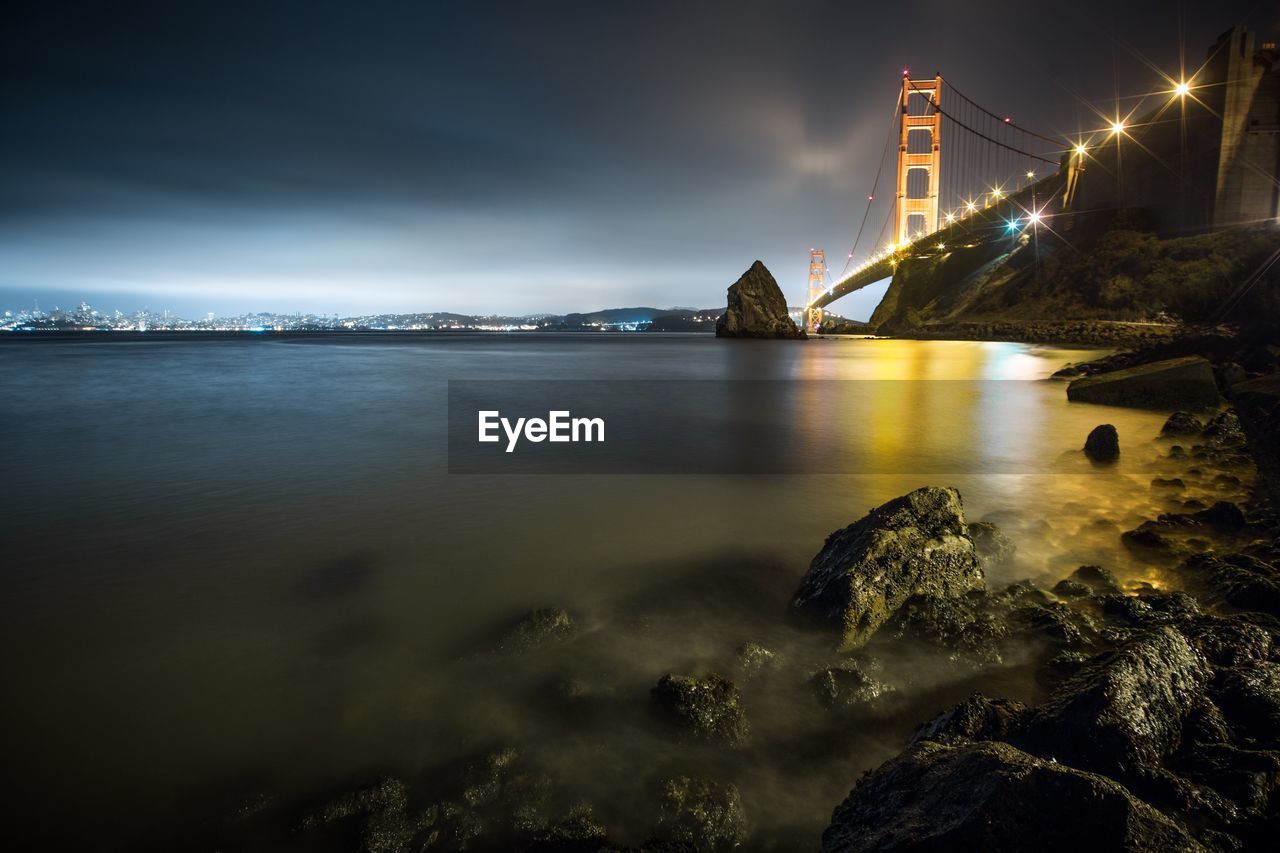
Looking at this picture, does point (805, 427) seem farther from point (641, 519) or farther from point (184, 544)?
point (184, 544)


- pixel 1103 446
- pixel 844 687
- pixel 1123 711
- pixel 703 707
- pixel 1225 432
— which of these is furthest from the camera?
pixel 1225 432

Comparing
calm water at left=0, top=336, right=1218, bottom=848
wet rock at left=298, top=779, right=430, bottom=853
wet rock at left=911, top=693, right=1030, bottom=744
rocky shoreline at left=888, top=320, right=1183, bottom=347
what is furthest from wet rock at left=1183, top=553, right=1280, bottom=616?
rocky shoreline at left=888, top=320, right=1183, bottom=347

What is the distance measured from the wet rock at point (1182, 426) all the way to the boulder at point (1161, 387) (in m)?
1.86

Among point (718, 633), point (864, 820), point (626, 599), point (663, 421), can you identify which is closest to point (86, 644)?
point (626, 599)

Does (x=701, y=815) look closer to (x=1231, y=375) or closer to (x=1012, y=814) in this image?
(x=1012, y=814)

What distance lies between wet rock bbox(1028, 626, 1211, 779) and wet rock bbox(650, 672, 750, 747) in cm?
126

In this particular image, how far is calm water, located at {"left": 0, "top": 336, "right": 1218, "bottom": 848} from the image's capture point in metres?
2.66

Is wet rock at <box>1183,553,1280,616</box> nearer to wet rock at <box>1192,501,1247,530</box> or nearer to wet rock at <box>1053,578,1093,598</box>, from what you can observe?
wet rock at <box>1053,578,1093,598</box>

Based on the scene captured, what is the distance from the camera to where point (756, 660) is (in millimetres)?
3400

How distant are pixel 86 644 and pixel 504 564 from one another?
110 inches

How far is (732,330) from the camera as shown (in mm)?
81188

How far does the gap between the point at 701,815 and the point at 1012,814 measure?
1.25m

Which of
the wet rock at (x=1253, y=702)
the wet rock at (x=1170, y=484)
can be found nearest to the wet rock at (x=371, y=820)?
the wet rock at (x=1253, y=702)

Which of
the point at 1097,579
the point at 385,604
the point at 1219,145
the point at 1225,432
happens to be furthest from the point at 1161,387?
the point at 1219,145
